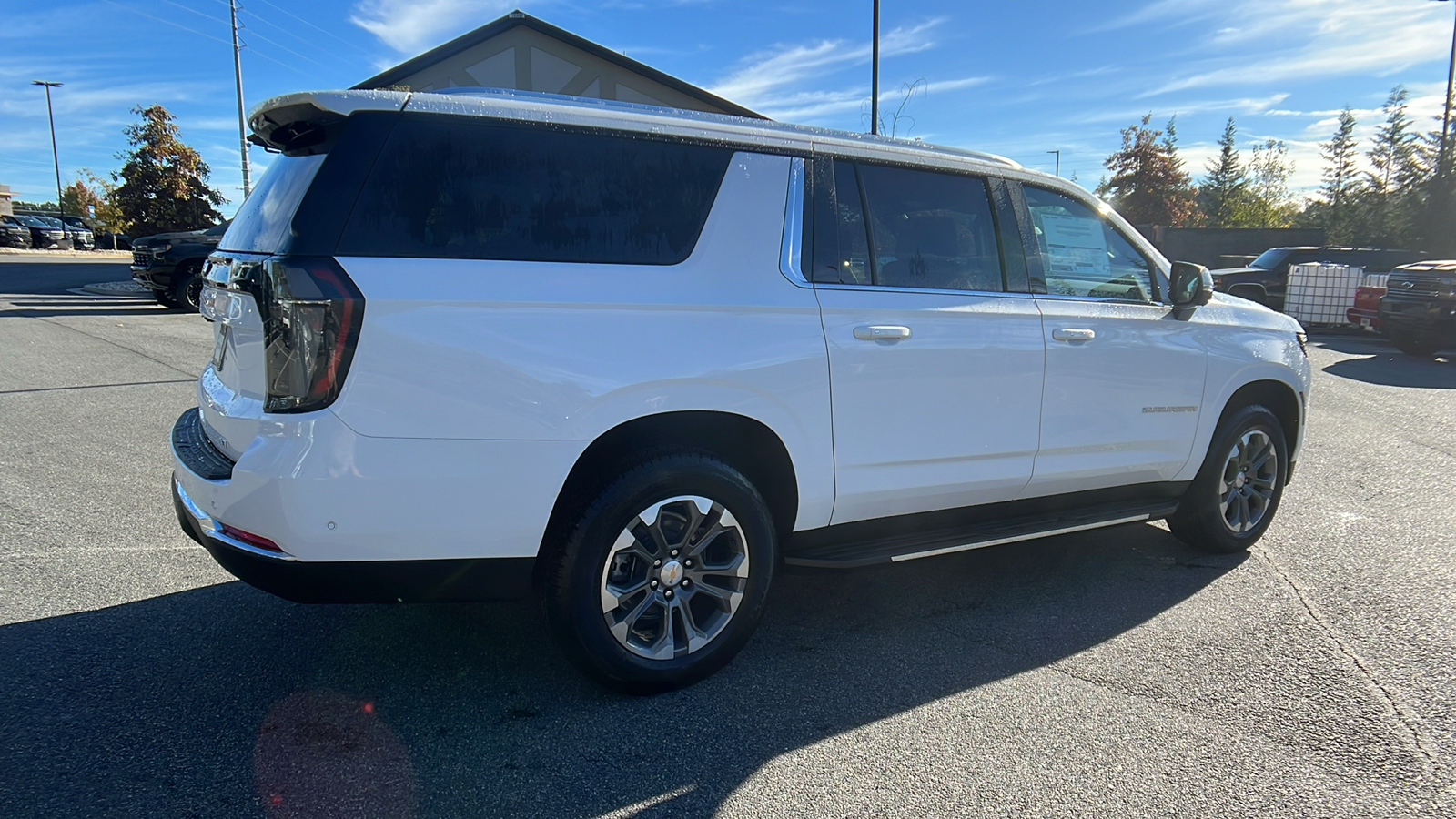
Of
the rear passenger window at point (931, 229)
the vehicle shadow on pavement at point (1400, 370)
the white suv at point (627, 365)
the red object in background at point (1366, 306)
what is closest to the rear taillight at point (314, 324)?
the white suv at point (627, 365)

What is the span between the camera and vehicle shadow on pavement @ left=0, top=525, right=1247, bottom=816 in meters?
2.52

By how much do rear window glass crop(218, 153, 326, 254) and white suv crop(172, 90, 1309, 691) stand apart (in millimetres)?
19

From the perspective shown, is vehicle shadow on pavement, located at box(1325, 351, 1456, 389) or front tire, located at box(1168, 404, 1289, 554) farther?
vehicle shadow on pavement, located at box(1325, 351, 1456, 389)

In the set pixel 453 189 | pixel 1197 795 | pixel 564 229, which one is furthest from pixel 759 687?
pixel 453 189

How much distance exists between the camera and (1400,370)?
12531mm

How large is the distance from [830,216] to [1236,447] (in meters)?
2.73

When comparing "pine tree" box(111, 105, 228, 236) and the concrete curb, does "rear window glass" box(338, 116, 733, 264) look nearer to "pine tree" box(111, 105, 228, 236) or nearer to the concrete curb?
the concrete curb

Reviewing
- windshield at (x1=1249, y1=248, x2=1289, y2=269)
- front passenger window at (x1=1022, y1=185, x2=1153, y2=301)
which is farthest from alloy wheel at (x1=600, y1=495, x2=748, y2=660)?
windshield at (x1=1249, y1=248, x2=1289, y2=269)

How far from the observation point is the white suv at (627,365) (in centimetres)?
258

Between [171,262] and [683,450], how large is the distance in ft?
52.8

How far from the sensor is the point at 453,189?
270 centimetres

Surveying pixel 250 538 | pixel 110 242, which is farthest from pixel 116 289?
pixel 110 242

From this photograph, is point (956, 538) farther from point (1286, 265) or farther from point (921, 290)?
point (1286, 265)

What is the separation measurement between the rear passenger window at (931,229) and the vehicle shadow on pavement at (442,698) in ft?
4.79
